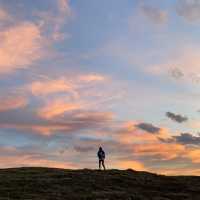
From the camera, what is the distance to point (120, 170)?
6475 centimetres

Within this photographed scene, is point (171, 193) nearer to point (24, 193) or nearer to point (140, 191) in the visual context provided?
point (140, 191)

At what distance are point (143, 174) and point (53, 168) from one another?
43.6 ft

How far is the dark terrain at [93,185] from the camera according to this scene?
48500 mm

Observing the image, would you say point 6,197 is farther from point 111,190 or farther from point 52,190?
point 111,190

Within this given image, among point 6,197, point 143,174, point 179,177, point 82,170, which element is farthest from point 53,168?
point 6,197

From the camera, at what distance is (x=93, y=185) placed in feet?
175

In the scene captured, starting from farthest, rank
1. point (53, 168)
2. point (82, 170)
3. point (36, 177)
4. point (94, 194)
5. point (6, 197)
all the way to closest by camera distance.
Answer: point (53, 168), point (82, 170), point (36, 177), point (94, 194), point (6, 197)

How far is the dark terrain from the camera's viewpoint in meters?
48.5

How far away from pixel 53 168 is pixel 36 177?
411 inches

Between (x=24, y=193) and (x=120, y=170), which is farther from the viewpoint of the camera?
(x=120, y=170)

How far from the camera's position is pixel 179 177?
218 ft

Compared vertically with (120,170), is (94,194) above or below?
below

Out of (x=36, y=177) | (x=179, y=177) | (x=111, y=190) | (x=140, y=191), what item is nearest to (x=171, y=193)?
(x=140, y=191)

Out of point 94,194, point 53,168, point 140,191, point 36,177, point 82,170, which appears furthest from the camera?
point 53,168
